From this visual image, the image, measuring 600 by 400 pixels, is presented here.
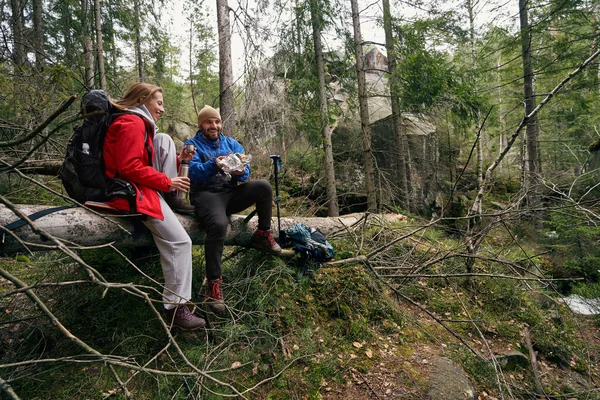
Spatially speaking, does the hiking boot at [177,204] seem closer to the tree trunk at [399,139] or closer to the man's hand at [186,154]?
the man's hand at [186,154]

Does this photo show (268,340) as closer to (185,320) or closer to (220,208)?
(185,320)

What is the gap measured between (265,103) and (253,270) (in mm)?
4317

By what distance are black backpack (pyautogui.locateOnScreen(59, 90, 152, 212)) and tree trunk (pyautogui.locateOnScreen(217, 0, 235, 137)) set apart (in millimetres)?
3579

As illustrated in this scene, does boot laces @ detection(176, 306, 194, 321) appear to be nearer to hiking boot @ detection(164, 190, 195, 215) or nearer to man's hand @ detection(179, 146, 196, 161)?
hiking boot @ detection(164, 190, 195, 215)

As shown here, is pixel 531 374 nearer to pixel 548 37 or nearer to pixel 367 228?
pixel 367 228

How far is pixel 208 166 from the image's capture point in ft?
11.3

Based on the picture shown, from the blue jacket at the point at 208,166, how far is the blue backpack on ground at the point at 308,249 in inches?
38.1

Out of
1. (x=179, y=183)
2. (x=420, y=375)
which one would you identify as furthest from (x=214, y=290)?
(x=420, y=375)

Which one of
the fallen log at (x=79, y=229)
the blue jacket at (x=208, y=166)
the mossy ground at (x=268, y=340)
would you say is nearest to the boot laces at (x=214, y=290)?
the mossy ground at (x=268, y=340)

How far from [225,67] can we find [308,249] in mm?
4116

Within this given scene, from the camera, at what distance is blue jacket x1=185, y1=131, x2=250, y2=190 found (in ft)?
11.4

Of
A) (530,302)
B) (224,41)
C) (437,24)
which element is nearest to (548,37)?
(437,24)

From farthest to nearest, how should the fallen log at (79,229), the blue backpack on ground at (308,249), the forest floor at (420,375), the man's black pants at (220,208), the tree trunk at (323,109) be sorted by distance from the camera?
the tree trunk at (323,109) < the blue backpack on ground at (308,249) < the man's black pants at (220,208) < the forest floor at (420,375) < the fallen log at (79,229)

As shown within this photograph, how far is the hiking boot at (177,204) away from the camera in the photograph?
3.52m
